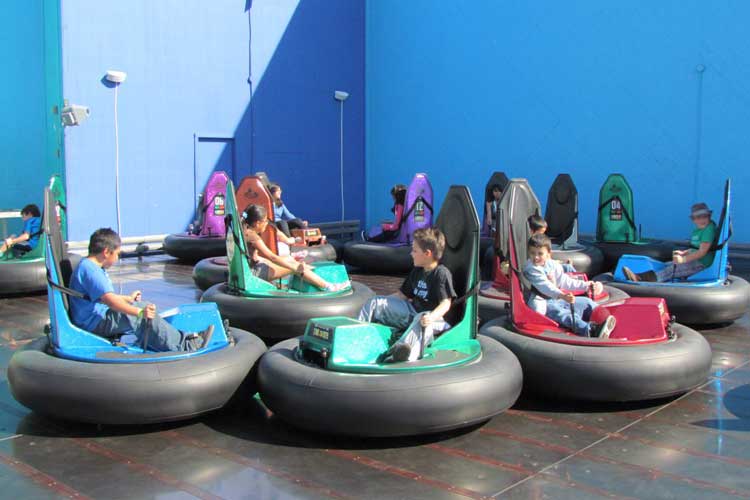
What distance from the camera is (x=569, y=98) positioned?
10641mm

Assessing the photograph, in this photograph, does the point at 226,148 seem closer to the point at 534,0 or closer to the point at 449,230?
the point at 534,0

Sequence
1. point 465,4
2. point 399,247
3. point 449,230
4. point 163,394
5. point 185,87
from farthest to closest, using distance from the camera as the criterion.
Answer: point 465,4
point 185,87
point 399,247
point 449,230
point 163,394

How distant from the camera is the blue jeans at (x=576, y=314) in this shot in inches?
162

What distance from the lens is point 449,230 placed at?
4.12m

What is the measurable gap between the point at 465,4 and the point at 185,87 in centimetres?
438

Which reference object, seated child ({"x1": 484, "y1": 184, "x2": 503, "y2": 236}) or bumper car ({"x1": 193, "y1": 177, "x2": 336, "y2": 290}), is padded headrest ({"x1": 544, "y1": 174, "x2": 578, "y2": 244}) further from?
bumper car ({"x1": 193, "y1": 177, "x2": 336, "y2": 290})

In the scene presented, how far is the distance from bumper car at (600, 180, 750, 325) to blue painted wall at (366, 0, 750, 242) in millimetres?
3908

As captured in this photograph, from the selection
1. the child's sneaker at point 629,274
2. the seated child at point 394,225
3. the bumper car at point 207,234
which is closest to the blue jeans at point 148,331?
the child's sneaker at point 629,274

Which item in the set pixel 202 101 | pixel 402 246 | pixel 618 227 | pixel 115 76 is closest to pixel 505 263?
pixel 402 246

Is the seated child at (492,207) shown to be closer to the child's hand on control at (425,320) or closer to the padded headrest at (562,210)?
the padded headrest at (562,210)

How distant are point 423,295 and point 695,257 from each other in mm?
2880

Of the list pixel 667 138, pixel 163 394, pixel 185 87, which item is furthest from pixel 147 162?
pixel 163 394

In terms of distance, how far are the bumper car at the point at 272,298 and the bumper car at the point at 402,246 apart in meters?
2.67

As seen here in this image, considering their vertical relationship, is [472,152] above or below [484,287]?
above
